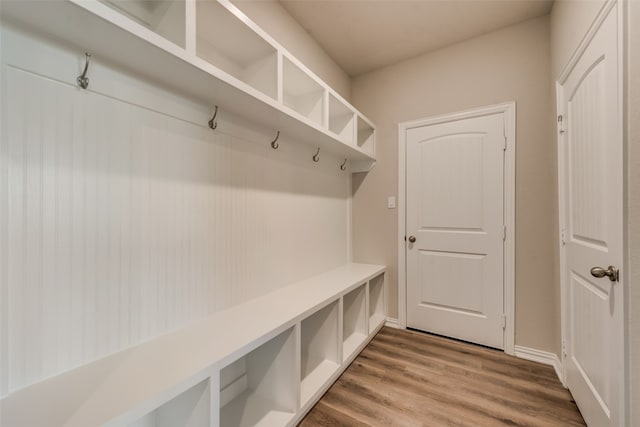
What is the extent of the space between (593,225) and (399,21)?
6.28ft

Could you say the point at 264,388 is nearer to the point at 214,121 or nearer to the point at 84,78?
the point at 214,121

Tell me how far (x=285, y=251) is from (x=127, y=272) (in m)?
1.00

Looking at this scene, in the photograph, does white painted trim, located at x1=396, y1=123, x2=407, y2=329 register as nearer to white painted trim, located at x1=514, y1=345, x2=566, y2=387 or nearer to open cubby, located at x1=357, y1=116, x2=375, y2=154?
open cubby, located at x1=357, y1=116, x2=375, y2=154

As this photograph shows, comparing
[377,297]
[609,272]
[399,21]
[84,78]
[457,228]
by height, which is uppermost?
[399,21]

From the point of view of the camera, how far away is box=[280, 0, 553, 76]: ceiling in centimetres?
193

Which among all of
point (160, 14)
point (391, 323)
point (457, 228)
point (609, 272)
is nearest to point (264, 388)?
point (391, 323)

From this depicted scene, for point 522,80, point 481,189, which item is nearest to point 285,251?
point 481,189

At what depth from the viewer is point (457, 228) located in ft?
7.71

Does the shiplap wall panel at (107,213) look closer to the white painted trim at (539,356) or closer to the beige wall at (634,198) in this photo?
the beige wall at (634,198)

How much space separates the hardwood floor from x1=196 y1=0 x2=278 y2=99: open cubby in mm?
1831

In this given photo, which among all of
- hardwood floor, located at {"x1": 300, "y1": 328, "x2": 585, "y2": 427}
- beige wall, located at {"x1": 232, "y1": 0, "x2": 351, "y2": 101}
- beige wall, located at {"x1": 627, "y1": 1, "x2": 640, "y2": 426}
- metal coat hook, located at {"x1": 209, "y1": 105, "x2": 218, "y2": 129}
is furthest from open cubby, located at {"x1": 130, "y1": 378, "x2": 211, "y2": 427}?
beige wall, located at {"x1": 232, "y1": 0, "x2": 351, "y2": 101}

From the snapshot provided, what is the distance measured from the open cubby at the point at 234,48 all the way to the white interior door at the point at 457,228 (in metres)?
1.62

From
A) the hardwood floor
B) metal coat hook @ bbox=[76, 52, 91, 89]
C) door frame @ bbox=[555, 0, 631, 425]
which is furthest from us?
the hardwood floor

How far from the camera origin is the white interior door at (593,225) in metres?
1.11
